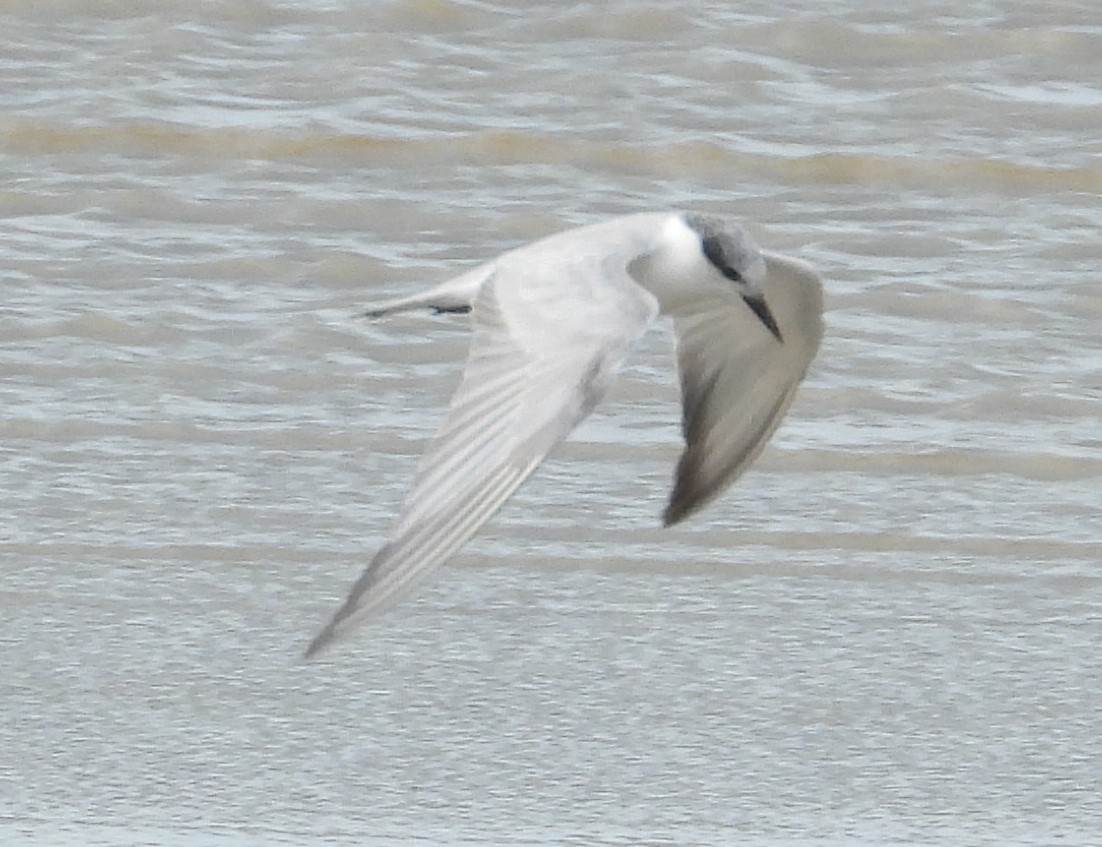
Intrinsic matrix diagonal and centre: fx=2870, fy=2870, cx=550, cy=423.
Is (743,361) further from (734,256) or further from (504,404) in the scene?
(504,404)

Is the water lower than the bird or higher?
lower

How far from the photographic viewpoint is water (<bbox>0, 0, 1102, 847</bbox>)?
425 centimetres

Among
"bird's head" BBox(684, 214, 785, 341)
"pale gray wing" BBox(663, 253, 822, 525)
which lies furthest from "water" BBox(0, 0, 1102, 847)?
"bird's head" BBox(684, 214, 785, 341)

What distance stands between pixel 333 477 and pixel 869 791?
1751mm

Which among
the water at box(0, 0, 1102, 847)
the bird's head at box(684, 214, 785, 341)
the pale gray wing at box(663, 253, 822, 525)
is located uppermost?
the bird's head at box(684, 214, 785, 341)

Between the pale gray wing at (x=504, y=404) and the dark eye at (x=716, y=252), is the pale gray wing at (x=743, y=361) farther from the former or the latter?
the pale gray wing at (x=504, y=404)

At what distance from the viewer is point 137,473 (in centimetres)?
562

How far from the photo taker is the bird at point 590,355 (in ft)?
11.7

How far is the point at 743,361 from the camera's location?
4836mm

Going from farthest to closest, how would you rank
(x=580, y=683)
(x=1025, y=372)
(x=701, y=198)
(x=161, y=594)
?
(x=701, y=198) → (x=1025, y=372) → (x=161, y=594) → (x=580, y=683)

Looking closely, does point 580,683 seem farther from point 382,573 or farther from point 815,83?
point 815,83

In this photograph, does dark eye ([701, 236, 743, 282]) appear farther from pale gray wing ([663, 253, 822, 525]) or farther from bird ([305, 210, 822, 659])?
pale gray wing ([663, 253, 822, 525])

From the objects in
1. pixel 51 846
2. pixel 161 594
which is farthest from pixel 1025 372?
pixel 51 846

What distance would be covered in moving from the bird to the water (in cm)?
39
